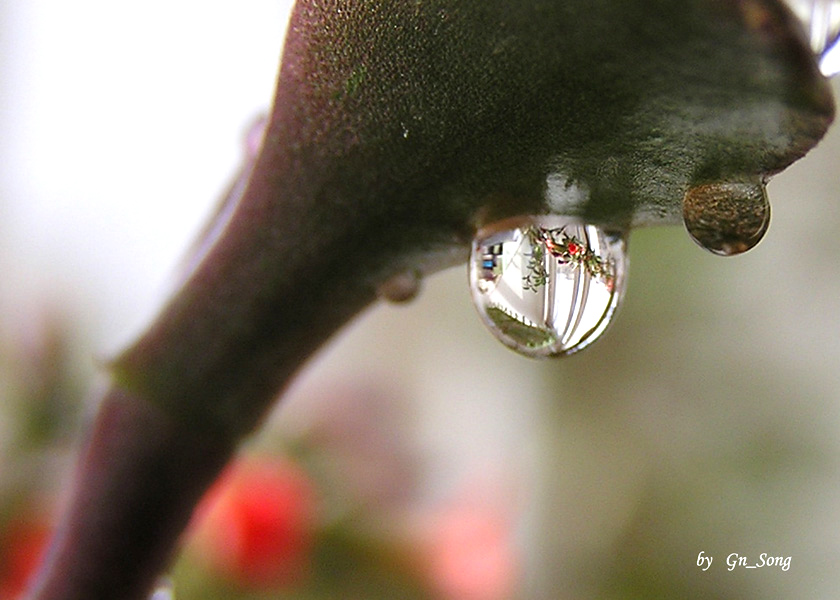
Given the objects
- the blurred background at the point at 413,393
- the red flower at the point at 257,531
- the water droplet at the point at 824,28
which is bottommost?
the water droplet at the point at 824,28

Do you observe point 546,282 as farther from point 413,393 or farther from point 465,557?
point 413,393

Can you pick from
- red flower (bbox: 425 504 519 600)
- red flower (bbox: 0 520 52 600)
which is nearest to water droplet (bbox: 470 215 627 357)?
red flower (bbox: 0 520 52 600)

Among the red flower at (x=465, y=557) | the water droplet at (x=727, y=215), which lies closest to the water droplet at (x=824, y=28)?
the water droplet at (x=727, y=215)

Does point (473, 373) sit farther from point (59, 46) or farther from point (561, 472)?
point (59, 46)

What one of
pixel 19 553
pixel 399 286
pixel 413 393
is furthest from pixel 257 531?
pixel 413 393

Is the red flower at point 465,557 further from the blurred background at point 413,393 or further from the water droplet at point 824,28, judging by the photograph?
the water droplet at point 824,28

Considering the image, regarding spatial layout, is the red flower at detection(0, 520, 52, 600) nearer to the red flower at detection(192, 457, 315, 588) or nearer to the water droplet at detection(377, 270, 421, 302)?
the red flower at detection(192, 457, 315, 588)
